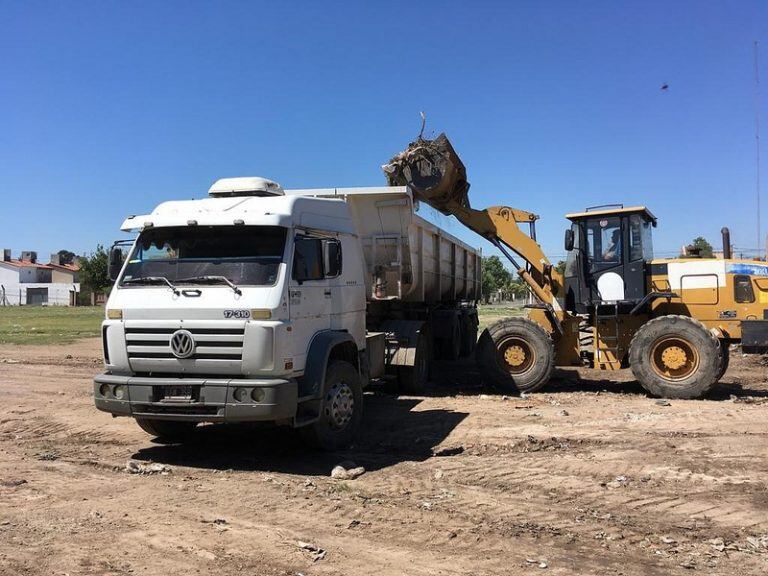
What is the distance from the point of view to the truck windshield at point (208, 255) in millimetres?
6695

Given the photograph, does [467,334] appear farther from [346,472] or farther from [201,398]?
[201,398]

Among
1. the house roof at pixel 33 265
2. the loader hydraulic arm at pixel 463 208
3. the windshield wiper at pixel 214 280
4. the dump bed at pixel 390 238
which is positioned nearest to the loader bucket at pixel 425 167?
the loader hydraulic arm at pixel 463 208

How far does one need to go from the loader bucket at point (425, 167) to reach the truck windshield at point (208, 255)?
524cm

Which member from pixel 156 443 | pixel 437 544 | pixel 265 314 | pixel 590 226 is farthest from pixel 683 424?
pixel 156 443

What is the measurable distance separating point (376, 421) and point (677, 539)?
508 centimetres

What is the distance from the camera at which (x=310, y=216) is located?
7.46 m

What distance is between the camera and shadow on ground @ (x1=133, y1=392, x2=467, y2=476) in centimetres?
703

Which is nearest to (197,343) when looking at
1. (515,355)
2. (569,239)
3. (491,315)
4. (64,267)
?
(515,355)

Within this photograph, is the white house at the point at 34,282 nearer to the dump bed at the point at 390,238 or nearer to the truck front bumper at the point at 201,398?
the dump bed at the point at 390,238

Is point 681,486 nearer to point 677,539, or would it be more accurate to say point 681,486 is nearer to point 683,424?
point 677,539

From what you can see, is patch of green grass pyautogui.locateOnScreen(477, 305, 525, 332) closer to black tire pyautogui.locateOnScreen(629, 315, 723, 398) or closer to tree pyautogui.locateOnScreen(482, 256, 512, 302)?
black tire pyautogui.locateOnScreen(629, 315, 723, 398)

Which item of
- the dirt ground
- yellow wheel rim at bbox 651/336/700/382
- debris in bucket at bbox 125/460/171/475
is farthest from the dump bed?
debris in bucket at bbox 125/460/171/475

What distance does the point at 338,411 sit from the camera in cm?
754

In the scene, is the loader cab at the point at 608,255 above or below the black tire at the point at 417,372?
above
